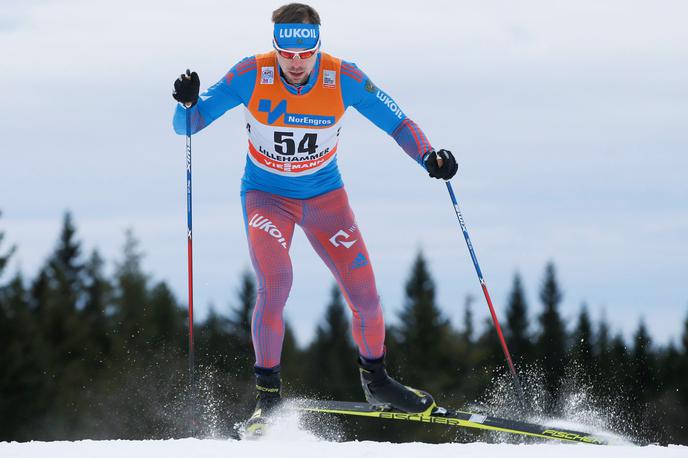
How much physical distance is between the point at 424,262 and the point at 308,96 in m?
37.4

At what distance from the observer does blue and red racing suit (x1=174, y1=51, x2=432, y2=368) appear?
6113 mm

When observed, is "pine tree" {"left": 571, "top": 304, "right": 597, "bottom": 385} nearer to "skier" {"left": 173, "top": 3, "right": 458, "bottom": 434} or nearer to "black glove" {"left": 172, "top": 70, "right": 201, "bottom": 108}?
"skier" {"left": 173, "top": 3, "right": 458, "bottom": 434}

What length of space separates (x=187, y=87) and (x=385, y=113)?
1369 millimetres

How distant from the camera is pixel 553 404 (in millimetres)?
7051

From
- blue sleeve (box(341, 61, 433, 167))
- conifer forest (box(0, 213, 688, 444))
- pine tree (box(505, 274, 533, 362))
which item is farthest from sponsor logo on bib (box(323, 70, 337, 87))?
pine tree (box(505, 274, 533, 362))

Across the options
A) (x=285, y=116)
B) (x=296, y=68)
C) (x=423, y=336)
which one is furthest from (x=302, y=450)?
(x=423, y=336)

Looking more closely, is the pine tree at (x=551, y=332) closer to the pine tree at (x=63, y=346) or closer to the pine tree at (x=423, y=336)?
the pine tree at (x=423, y=336)

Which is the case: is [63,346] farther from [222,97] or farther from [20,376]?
[222,97]

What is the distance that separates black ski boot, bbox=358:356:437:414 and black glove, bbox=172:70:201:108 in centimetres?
222

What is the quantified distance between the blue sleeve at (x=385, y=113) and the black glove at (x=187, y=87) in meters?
0.99

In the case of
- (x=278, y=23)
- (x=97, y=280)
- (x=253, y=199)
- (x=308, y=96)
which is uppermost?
(x=278, y=23)

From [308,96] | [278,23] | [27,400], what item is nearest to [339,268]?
[308,96]

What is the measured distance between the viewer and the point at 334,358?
43094 mm

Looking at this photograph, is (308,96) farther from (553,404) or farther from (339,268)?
(553,404)
